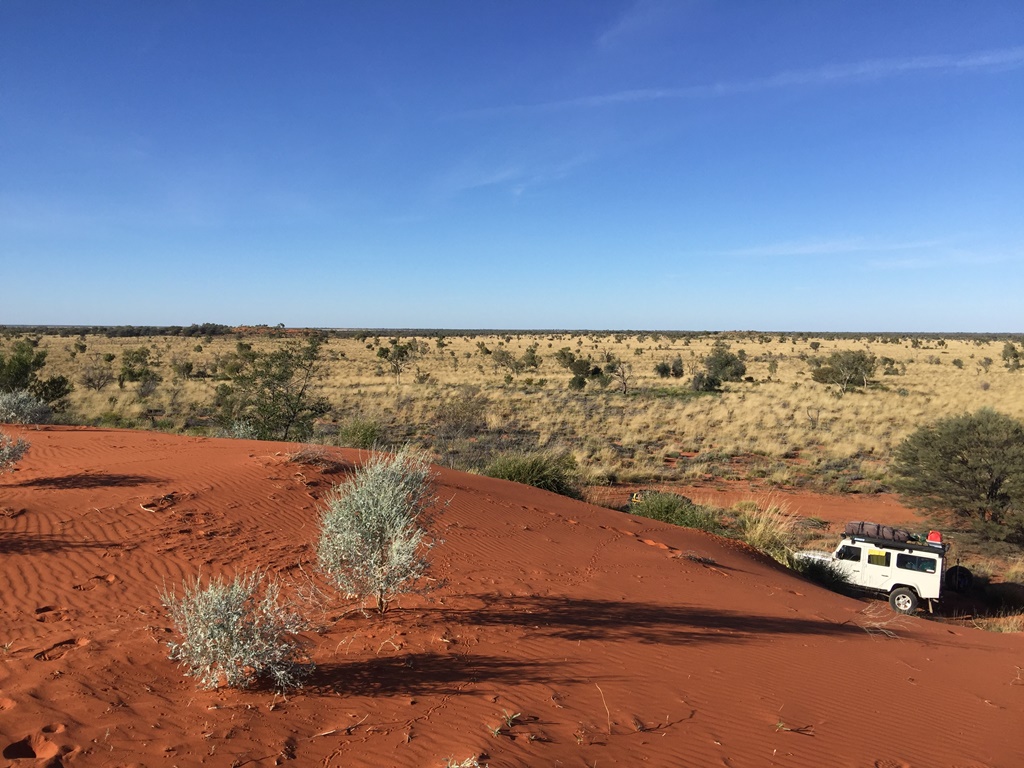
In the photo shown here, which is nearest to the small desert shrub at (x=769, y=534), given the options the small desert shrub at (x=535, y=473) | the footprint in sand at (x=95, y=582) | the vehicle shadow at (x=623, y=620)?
the small desert shrub at (x=535, y=473)

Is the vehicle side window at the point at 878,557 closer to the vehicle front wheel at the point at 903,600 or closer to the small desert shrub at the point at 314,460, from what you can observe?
the vehicle front wheel at the point at 903,600

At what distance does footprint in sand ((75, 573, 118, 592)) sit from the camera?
20.7 ft

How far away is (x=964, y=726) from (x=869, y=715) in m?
0.83

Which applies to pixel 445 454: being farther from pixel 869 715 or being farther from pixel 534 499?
pixel 869 715

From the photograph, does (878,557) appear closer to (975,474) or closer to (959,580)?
(959,580)

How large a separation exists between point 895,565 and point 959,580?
1.90 meters

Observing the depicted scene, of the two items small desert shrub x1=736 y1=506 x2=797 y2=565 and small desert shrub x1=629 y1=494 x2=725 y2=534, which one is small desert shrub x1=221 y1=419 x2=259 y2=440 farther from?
small desert shrub x1=736 y1=506 x2=797 y2=565

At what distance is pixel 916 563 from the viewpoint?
449 inches

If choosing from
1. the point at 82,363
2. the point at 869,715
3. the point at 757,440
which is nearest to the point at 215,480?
the point at 869,715

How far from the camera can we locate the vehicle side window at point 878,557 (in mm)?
11562

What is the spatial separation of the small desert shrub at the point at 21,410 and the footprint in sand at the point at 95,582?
13.3 meters

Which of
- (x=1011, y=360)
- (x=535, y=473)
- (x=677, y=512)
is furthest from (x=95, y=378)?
(x=1011, y=360)

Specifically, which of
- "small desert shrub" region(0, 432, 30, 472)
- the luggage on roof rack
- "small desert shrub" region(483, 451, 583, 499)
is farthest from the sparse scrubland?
"small desert shrub" region(0, 432, 30, 472)

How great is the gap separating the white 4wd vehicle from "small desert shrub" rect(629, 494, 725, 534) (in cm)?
228
